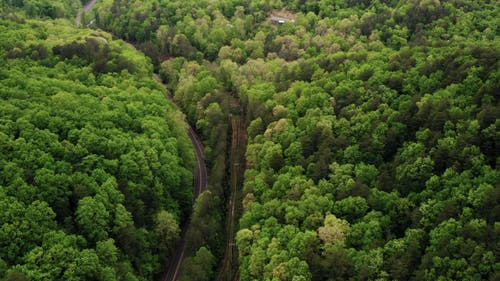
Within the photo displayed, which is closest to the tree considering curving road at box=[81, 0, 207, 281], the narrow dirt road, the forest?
the forest

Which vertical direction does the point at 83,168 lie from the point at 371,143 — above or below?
below

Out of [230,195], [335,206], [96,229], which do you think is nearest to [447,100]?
[335,206]

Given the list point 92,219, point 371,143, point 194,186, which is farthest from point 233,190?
point 92,219

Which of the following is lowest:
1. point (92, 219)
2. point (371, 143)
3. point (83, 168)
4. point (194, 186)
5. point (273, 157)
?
point (194, 186)

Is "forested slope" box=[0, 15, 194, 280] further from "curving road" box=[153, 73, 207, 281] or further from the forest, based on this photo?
"curving road" box=[153, 73, 207, 281]

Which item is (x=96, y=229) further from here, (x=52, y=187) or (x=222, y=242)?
(x=222, y=242)

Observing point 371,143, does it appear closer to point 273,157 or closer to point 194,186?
point 273,157

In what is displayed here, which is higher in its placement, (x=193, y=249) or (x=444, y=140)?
(x=444, y=140)
